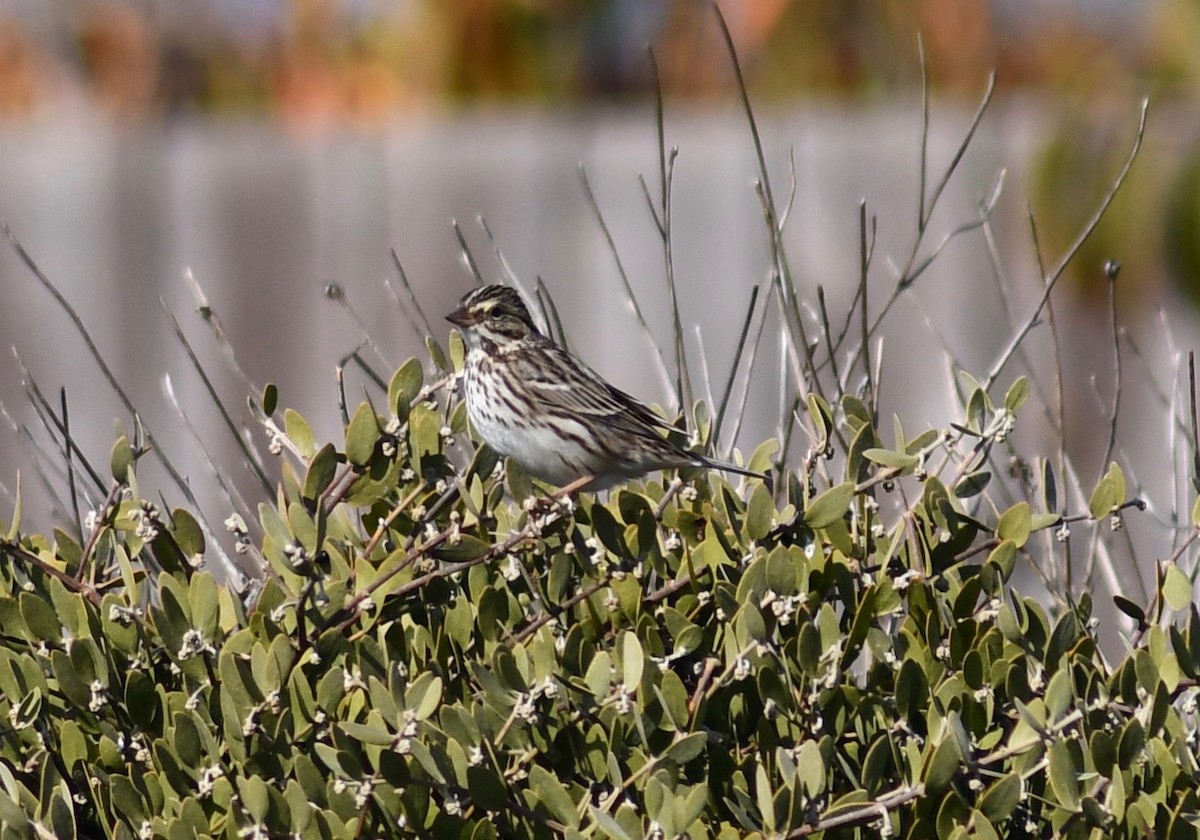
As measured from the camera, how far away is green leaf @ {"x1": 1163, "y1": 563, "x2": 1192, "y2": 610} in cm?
244

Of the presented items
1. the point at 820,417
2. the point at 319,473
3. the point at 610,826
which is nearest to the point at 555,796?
the point at 610,826

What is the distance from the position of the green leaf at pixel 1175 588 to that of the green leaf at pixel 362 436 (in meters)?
1.20

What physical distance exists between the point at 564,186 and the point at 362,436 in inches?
173

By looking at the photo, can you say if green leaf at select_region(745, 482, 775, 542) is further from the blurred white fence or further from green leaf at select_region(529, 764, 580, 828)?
the blurred white fence

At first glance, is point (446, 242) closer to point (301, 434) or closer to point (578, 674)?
point (301, 434)

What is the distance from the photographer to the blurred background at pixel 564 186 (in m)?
6.21

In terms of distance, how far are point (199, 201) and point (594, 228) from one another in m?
1.78

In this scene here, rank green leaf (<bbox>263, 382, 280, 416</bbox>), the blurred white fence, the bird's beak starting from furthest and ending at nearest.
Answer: the blurred white fence, the bird's beak, green leaf (<bbox>263, 382, 280, 416</bbox>)

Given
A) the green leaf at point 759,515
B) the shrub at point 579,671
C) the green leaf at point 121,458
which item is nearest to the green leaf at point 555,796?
the shrub at point 579,671

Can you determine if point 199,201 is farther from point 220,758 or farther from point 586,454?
point 220,758

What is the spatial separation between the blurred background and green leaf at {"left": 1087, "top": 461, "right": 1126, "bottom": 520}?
9.43 feet

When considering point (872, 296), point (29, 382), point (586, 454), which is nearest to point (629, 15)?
point (872, 296)

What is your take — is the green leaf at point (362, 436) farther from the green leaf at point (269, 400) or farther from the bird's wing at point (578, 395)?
the bird's wing at point (578, 395)

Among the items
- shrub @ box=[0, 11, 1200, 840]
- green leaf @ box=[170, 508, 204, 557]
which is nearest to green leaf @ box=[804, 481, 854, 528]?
shrub @ box=[0, 11, 1200, 840]
